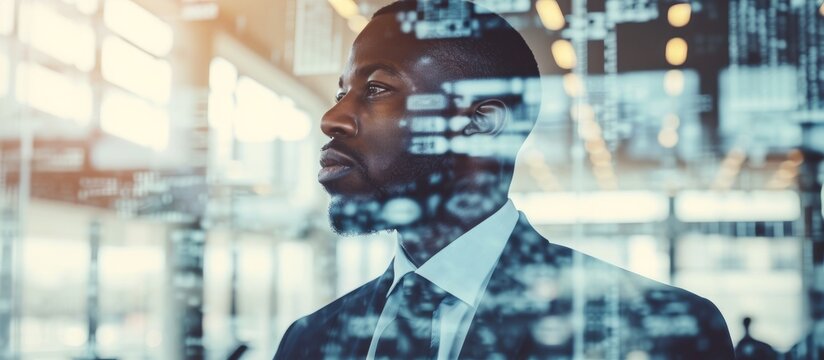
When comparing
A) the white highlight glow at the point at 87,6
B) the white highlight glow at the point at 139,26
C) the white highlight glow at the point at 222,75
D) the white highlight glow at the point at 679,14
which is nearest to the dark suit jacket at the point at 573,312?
the white highlight glow at the point at 679,14

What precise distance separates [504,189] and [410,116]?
120 mm

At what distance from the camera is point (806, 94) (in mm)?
731

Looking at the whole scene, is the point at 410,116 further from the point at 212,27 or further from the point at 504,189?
the point at 212,27

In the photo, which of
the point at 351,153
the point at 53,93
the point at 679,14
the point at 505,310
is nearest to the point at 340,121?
the point at 351,153

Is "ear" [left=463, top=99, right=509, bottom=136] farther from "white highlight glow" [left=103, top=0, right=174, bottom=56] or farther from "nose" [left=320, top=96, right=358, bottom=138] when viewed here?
"white highlight glow" [left=103, top=0, right=174, bottom=56]

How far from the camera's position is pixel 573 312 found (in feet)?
2.51

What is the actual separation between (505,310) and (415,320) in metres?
0.09

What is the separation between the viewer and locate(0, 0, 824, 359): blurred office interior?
0.72 meters

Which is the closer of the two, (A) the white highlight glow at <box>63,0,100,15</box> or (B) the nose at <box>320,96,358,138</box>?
(B) the nose at <box>320,96,358,138</box>

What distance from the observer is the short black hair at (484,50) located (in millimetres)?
769

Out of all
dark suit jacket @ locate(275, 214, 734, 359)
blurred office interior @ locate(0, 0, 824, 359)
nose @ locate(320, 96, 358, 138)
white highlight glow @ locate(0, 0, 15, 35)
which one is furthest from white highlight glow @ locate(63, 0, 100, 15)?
dark suit jacket @ locate(275, 214, 734, 359)

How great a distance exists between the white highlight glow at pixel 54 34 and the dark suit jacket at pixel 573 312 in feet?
2.05

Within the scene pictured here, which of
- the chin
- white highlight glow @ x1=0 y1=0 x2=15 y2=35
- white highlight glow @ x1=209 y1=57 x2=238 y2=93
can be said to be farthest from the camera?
white highlight glow @ x1=0 y1=0 x2=15 y2=35

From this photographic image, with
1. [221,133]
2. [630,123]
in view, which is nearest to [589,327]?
[630,123]
